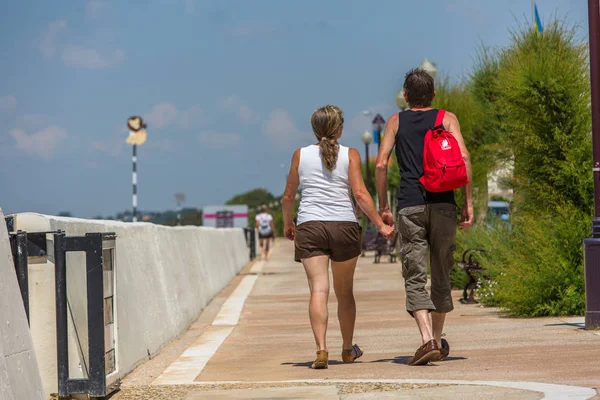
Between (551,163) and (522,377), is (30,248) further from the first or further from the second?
(551,163)

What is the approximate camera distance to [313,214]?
8.20 metres

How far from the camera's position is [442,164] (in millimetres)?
7844

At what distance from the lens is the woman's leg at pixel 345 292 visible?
8.27 metres

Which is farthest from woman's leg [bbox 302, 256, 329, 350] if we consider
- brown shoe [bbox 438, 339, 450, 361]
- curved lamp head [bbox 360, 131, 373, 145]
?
curved lamp head [bbox 360, 131, 373, 145]

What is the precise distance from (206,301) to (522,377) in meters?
10.2

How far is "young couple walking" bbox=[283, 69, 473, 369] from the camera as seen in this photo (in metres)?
8.02

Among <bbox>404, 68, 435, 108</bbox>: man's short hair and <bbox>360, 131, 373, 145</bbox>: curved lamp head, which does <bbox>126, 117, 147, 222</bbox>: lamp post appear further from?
<bbox>404, 68, 435, 108</bbox>: man's short hair

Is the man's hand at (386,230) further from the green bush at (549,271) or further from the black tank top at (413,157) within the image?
the green bush at (549,271)

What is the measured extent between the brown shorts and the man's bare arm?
0.30m

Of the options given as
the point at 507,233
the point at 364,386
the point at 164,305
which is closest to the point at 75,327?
the point at 364,386

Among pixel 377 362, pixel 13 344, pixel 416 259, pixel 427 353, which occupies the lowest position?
pixel 377 362

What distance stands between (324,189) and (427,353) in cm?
137

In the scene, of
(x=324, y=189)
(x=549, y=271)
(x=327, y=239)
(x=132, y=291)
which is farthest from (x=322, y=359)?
(x=549, y=271)

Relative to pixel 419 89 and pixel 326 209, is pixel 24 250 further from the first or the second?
pixel 419 89
